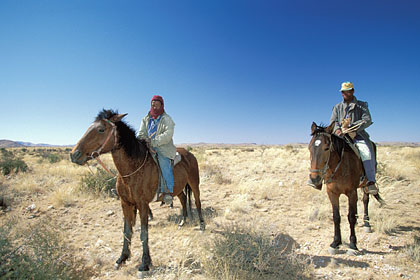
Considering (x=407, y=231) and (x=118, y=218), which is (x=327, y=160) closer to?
(x=407, y=231)

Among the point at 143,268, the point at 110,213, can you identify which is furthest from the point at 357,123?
the point at 110,213

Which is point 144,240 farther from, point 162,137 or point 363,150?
point 363,150

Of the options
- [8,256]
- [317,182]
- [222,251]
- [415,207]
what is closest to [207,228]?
[222,251]

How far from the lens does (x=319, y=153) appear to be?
3.66 meters

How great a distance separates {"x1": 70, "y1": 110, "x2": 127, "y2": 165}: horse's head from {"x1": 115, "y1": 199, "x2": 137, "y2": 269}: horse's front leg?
114 cm

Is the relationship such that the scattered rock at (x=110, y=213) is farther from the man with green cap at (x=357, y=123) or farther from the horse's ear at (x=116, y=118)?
the man with green cap at (x=357, y=123)

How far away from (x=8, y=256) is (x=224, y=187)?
781cm

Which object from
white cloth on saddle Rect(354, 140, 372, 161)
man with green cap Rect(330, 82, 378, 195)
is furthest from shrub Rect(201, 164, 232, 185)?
white cloth on saddle Rect(354, 140, 372, 161)

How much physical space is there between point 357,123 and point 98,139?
4975 millimetres

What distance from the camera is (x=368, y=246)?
4.12 metres

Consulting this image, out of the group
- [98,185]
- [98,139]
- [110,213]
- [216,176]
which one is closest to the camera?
[98,139]

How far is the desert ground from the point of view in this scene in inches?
124

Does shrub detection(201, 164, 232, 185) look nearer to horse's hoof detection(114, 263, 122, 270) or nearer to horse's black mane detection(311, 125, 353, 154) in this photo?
horse's black mane detection(311, 125, 353, 154)

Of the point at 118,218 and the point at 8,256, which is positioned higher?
the point at 8,256
